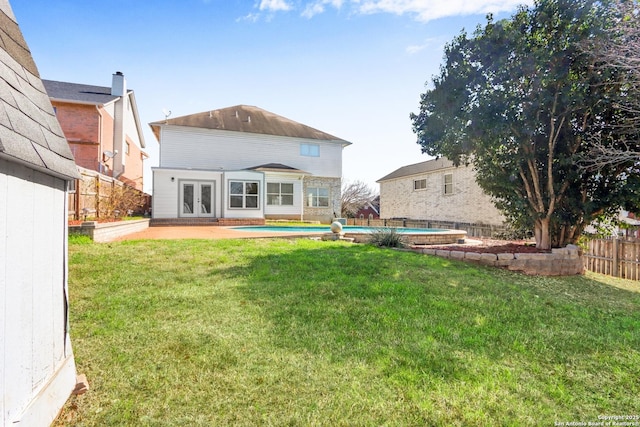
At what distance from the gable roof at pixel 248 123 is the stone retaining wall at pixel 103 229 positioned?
11.0 m

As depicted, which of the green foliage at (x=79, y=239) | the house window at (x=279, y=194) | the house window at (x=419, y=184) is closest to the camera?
the green foliage at (x=79, y=239)

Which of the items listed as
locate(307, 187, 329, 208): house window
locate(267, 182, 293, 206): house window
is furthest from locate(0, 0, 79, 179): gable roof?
locate(307, 187, 329, 208): house window

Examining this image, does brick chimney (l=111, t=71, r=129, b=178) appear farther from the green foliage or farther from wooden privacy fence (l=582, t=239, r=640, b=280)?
wooden privacy fence (l=582, t=239, r=640, b=280)

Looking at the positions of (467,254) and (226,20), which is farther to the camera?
(226,20)

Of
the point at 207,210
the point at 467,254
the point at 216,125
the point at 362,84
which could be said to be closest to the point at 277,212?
the point at 207,210

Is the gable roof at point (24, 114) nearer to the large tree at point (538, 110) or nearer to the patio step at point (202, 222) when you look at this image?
the large tree at point (538, 110)

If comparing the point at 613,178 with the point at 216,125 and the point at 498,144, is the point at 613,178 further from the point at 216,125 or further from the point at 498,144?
the point at 216,125

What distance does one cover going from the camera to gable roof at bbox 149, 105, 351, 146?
20219 mm

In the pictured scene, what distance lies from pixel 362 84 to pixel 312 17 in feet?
13.8

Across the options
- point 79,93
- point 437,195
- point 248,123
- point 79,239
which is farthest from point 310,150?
point 79,239

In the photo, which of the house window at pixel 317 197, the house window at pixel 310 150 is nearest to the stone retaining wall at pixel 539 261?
the house window at pixel 317 197

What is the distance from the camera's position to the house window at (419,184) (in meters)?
25.4

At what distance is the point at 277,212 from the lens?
20.6 m

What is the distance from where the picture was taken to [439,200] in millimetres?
23703
